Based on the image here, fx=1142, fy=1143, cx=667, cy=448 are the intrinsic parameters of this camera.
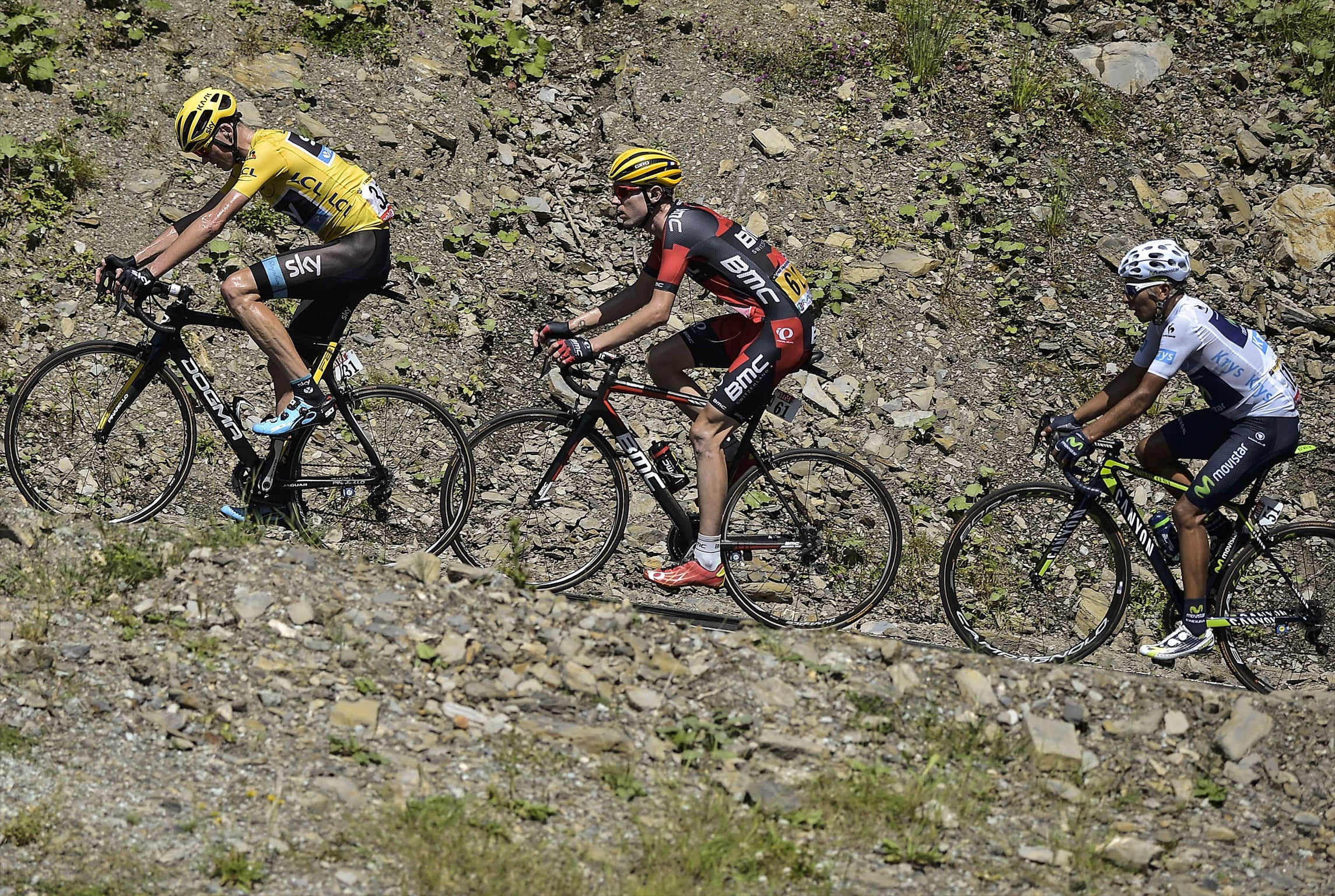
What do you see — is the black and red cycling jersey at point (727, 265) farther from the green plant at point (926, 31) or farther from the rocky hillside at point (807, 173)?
the green plant at point (926, 31)

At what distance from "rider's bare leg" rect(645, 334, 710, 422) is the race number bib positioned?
190cm

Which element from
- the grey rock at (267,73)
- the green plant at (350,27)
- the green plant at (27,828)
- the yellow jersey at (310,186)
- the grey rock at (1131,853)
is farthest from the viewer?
the green plant at (350,27)

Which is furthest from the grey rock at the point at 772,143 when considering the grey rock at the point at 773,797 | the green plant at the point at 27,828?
the green plant at the point at 27,828

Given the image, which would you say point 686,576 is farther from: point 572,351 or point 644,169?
point 644,169

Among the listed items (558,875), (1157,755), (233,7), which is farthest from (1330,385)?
(233,7)

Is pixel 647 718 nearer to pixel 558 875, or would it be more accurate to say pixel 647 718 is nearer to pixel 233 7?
pixel 558 875

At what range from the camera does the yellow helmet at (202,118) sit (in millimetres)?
6699

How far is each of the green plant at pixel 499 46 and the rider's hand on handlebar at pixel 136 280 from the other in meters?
5.91

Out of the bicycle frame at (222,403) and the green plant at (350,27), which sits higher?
the green plant at (350,27)

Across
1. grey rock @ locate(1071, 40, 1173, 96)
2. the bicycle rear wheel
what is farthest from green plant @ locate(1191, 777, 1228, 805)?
grey rock @ locate(1071, 40, 1173, 96)

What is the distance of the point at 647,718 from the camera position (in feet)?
18.6

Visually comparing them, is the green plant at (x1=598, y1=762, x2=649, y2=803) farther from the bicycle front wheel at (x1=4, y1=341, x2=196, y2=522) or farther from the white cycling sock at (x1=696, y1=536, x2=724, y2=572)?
the bicycle front wheel at (x1=4, y1=341, x2=196, y2=522)

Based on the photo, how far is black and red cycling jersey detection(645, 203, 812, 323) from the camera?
6617 mm

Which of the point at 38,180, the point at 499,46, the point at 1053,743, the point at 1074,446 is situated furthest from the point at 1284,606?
the point at 38,180
